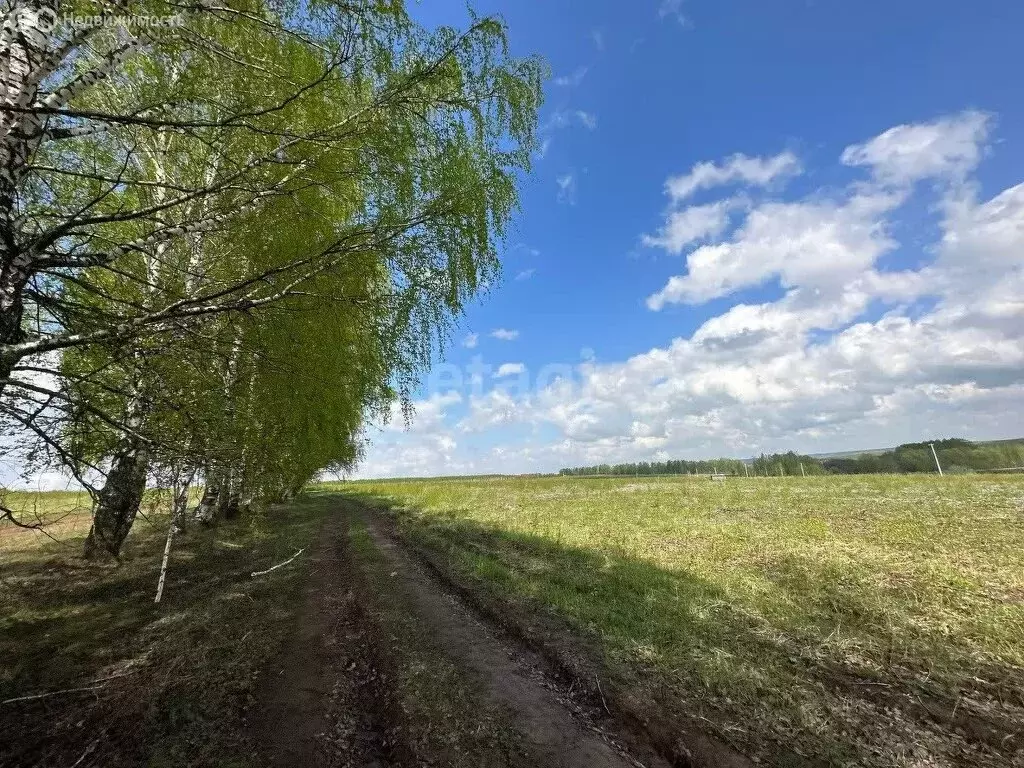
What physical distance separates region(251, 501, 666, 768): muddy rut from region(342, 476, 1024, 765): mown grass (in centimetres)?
125

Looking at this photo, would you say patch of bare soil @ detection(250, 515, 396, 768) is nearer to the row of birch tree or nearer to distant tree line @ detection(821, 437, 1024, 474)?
the row of birch tree

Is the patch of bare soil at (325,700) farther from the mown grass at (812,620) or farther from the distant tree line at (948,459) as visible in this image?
the distant tree line at (948,459)

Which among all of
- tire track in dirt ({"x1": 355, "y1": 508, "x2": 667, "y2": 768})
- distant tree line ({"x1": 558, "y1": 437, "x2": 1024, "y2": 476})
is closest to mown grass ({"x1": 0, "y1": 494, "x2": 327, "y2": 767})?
tire track in dirt ({"x1": 355, "y1": 508, "x2": 667, "y2": 768})

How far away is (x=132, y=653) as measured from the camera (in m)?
6.17

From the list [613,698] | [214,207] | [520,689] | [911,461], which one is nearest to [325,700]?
[520,689]

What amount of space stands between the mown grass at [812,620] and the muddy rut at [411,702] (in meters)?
1.25

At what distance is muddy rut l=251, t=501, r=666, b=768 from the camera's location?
4086 mm

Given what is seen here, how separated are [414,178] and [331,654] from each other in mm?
7011

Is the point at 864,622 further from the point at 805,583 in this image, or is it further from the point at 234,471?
the point at 234,471

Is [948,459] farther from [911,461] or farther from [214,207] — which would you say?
[214,207]

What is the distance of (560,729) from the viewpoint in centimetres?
446

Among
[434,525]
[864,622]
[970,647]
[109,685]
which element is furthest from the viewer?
[434,525]

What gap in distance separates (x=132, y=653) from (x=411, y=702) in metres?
4.40

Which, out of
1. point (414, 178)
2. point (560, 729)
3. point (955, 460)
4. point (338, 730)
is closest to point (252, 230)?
point (414, 178)
